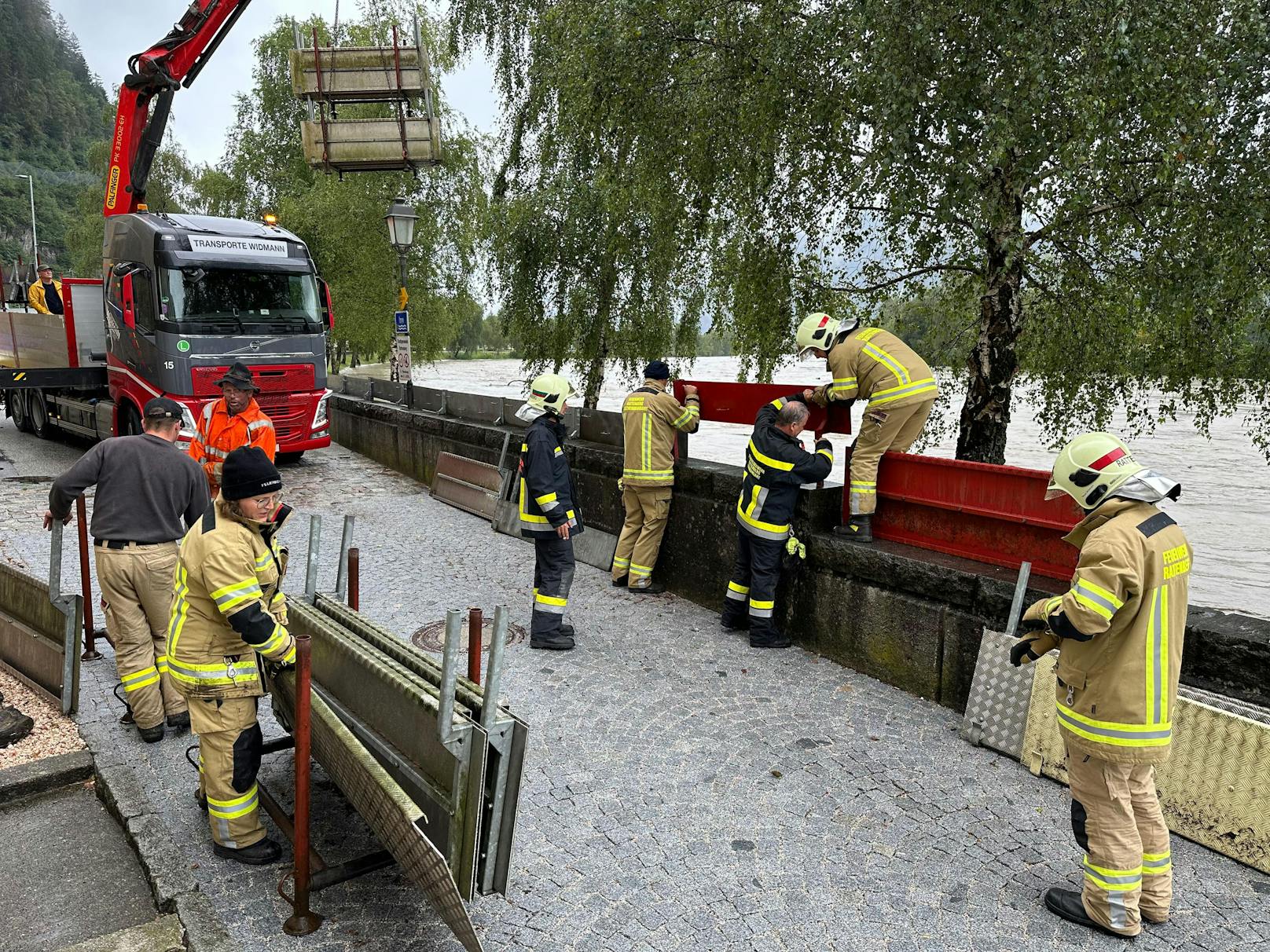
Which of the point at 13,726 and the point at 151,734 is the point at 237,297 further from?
the point at 151,734

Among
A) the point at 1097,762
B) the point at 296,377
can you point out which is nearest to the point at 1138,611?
the point at 1097,762

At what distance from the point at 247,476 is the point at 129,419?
11117mm

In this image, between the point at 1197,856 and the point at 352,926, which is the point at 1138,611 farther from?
the point at 352,926

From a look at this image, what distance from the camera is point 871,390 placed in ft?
19.9

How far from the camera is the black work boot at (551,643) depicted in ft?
20.1

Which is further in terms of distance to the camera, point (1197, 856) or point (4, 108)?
point (4, 108)

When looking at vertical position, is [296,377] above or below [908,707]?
above

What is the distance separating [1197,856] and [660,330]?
41.5ft

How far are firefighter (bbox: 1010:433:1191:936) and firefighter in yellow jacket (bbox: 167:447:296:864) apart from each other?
310cm

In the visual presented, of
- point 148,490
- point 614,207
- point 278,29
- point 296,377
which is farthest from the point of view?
point 278,29

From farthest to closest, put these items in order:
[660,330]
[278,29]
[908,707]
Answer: [278,29]
[660,330]
[908,707]

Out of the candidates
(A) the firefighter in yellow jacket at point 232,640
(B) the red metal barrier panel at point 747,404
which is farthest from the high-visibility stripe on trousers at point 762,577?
(A) the firefighter in yellow jacket at point 232,640

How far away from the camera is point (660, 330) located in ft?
50.8

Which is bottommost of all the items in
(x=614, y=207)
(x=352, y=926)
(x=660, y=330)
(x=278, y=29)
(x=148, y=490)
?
(x=352, y=926)
